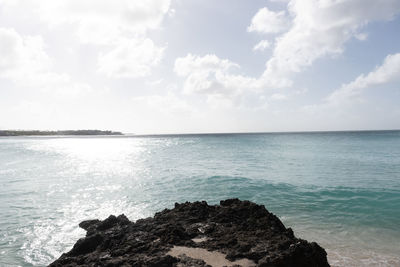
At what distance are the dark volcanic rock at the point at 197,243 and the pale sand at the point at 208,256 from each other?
0.47 ft

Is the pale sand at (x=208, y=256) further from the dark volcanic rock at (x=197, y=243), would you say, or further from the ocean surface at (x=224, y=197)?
the ocean surface at (x=224, y=197)

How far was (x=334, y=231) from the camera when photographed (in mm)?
12469

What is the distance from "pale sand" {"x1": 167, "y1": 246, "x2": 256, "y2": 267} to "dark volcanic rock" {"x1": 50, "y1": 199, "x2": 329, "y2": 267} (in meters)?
0.14

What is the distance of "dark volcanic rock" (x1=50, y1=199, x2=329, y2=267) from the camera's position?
701 cm

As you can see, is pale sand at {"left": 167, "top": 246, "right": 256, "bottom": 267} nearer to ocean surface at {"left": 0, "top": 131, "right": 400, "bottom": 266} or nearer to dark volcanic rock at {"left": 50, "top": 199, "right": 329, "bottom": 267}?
dark volcanic rock at {"left": 50, "top": 199, "right": 329, "bottom": 267}

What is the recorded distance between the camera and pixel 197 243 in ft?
26.8

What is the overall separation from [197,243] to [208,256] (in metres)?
0.79

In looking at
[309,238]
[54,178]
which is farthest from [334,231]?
[54,178]

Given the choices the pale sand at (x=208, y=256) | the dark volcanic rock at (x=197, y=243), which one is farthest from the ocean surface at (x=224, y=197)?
the pale sand at (x=208, y=256)

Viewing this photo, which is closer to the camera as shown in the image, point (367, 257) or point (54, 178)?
point (367, 257)

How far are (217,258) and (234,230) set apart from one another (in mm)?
1680

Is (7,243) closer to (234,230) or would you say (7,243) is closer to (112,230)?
(112,230)

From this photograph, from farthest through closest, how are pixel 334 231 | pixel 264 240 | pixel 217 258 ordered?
pixel 334 231
pixel 264 240
pixel 217 258

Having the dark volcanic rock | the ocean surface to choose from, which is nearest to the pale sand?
the dark volcanic rock
